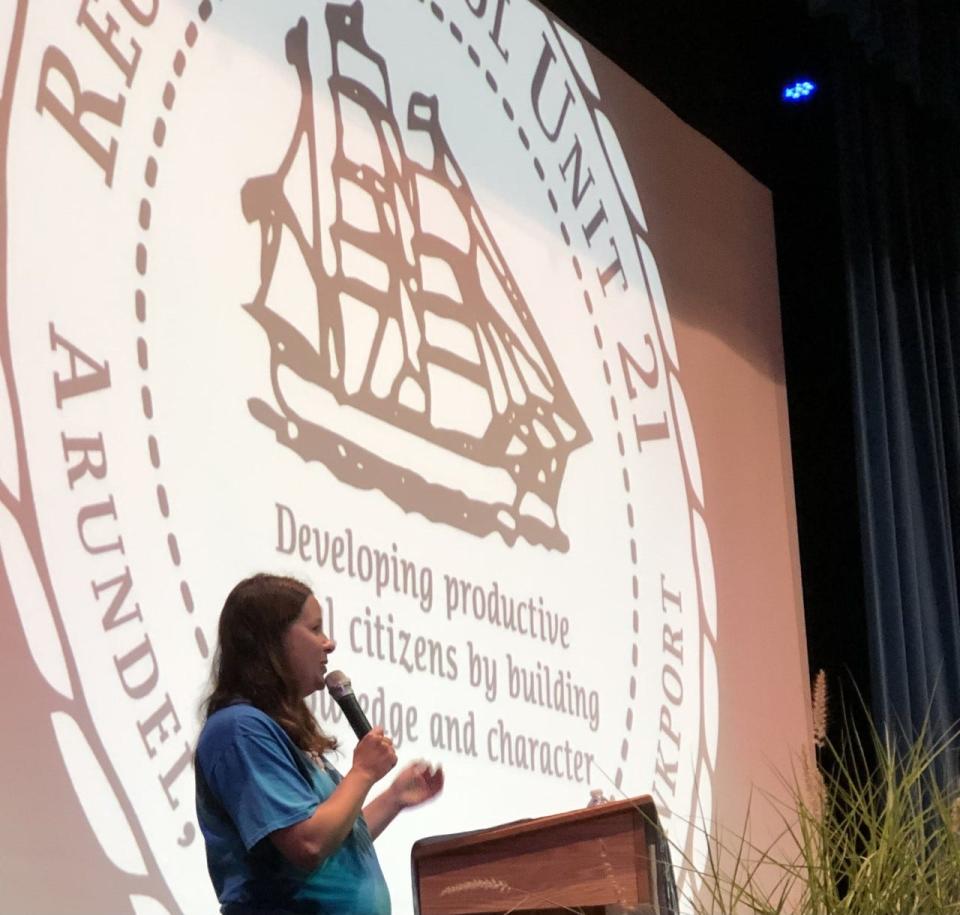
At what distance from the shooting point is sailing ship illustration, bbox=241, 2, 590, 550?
235 centimetres

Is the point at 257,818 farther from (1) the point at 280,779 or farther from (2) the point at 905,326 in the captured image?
(2) the point at 905,326

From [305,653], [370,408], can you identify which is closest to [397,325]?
[370,408]

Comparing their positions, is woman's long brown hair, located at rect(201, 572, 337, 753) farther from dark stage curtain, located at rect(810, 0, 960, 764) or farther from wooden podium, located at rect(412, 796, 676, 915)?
dark stage curtain, located at rect(810, 0, 960, 764)

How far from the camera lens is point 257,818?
1521 millimetres

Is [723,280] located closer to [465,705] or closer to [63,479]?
[465,705]

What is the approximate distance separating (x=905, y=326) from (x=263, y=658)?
3.23m

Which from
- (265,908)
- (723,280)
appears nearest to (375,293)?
(265,908)

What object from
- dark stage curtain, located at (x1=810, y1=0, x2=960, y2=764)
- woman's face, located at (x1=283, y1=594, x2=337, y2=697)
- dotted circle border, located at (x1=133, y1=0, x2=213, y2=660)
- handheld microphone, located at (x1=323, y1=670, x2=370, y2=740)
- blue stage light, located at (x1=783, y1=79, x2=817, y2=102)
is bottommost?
handheld microphone, located at (x1=323, y1=670, x2=370, y2=740)

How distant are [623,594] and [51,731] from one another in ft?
5.01

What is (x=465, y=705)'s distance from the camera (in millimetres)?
2529

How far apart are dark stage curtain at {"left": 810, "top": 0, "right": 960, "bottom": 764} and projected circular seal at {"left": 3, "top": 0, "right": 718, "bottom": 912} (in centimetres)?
88

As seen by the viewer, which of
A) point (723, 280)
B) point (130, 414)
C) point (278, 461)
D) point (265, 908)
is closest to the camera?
point (265, 908)

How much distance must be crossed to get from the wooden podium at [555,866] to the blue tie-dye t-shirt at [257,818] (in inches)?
3.5

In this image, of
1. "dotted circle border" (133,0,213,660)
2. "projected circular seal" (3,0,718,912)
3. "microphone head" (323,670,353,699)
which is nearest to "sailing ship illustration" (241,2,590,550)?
"projected circular seal" (3,0,718,912)
